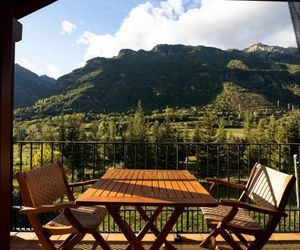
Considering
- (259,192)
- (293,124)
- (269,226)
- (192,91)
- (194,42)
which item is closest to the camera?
(269,226)

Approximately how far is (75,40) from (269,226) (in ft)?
166

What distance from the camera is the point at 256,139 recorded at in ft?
106

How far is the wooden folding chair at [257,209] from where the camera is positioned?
261 centimetres

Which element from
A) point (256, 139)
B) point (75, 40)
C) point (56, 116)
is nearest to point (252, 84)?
point (256, 139)

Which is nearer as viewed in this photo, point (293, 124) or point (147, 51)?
point (293, 124)

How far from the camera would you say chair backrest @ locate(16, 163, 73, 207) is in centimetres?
255

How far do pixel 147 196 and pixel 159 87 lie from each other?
3931 centimetres

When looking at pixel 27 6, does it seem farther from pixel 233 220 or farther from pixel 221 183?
pixel 233 220

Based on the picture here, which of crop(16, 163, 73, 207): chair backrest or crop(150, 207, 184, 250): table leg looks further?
crop(16, 163, 73, 207): chair backrest

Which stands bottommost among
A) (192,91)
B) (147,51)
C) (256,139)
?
(256,139)

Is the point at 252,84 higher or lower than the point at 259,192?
higher

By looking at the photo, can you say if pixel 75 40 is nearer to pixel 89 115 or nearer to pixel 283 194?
pixel 89 115

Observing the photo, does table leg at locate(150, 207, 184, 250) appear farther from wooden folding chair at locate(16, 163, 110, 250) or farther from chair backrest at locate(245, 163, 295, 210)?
chair backrest at locate(245, 163, 295, 210)

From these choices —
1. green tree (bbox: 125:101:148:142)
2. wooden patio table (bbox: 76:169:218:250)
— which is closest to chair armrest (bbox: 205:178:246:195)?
wooden patio table (bbox: 76:169:218:250)
